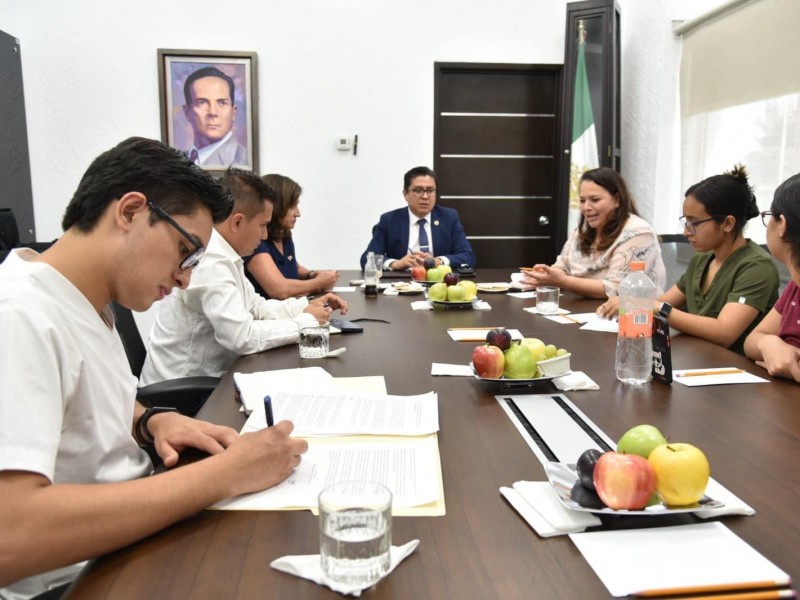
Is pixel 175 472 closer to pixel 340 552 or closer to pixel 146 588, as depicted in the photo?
pixel 146 588

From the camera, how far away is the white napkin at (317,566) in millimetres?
708

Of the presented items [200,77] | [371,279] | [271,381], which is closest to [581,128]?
[371,279]

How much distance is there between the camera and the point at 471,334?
204cm

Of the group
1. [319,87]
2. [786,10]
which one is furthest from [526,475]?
[319,87]

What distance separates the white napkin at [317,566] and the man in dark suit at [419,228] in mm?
3544

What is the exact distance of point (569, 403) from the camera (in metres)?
1.36

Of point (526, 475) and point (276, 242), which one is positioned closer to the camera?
point (526, 475)

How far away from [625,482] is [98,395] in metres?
0.74

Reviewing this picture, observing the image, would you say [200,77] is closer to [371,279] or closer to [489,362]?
[371,279]

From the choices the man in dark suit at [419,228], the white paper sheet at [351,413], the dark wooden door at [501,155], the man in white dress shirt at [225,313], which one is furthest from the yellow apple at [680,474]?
the dark wooden door at [501,155]

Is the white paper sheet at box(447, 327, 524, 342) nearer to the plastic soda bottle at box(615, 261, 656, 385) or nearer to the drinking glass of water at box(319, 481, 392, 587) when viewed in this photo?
the plastic soda bottle at box(615, 261, 656, 385)

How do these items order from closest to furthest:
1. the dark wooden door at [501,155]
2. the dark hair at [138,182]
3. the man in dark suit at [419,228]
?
the dark hair at [138,182] < the man in dark suit at [419,228] < the dark wooden door at [501,155]

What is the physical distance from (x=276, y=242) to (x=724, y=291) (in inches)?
77.7

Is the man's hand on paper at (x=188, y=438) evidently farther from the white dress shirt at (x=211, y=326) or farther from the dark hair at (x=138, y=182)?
the white dress shirt at (x=211, y=326)
